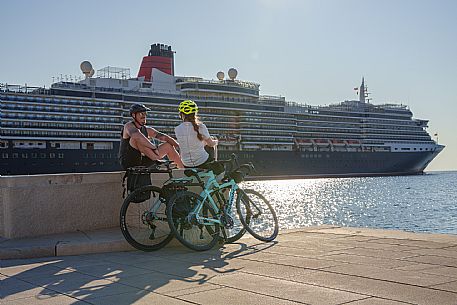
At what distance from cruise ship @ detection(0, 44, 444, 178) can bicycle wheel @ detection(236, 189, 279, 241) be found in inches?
1557

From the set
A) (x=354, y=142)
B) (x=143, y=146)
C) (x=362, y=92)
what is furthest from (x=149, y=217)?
(x=362, y=92)

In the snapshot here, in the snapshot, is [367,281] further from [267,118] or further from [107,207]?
[267,118]

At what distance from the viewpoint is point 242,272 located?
153 inches

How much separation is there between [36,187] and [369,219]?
22070 millimetres

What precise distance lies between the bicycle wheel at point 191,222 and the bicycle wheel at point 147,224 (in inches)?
6.0

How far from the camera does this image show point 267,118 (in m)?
62.4

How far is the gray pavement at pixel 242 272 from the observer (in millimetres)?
3158

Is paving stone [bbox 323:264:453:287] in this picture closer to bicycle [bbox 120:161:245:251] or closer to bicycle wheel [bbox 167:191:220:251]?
bicycle wheel [bbox 167:191:220:251]

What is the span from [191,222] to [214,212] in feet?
0.97

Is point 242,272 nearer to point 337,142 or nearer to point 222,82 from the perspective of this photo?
point 222,82

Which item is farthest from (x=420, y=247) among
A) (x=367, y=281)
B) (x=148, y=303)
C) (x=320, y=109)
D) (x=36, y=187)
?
(x=320, y=109)

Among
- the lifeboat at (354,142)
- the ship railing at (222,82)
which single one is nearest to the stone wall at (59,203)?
the ship railing at (222,82)

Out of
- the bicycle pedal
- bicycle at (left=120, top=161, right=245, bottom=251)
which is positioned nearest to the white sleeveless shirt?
bicycle at (left=120, top=161, right=245, bottom=251)

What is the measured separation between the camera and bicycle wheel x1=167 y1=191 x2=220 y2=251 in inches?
190
